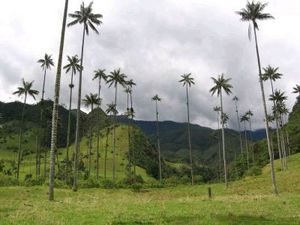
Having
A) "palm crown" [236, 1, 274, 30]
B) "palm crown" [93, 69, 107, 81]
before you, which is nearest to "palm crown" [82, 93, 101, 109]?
"palm crown" [93, 69, 107, 81]

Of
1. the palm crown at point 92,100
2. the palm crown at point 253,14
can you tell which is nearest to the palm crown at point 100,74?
the palm crown at point 92,100

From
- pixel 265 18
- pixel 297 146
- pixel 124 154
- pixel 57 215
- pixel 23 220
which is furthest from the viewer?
pixel 124 154

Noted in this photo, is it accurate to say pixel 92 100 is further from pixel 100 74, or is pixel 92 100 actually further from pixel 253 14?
pixel 253 14

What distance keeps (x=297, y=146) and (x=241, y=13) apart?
4476 inches

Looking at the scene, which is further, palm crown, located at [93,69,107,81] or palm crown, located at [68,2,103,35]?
palm crown, located at [93,69,107,81]

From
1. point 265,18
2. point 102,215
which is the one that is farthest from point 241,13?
point 102,215

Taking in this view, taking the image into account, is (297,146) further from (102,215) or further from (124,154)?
(102,215)

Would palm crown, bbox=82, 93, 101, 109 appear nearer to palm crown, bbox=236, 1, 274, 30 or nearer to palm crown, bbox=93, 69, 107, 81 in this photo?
palm crown, bbox=93, 69, 107, 81

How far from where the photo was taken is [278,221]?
2364 cm

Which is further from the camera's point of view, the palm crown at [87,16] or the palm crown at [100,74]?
the palm crown at [100,74]

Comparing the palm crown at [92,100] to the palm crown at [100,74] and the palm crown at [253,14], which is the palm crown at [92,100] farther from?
the palm crown at [253,14]

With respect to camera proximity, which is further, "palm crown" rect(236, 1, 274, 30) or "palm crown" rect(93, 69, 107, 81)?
"palm crown" rect(93, 69, 107, 81)

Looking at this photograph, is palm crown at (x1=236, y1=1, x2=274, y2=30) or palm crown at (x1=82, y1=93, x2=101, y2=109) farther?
palm crown at (x1=82, y1=93, x2=101, y2=109)

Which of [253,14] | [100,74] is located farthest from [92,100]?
[253,14]
